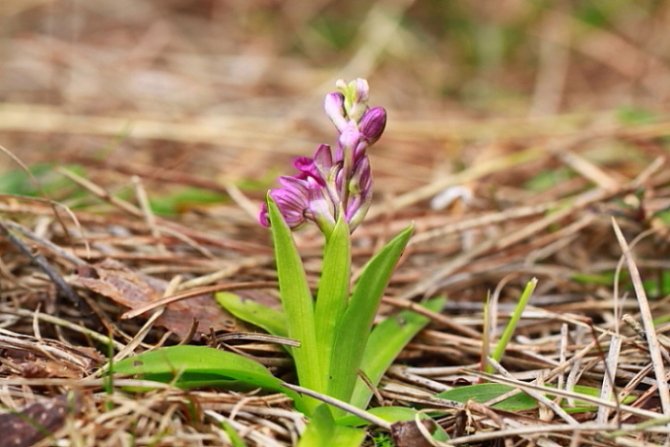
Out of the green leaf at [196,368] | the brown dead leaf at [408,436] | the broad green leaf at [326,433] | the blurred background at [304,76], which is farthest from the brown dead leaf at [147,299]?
the blurred background at [304,76]

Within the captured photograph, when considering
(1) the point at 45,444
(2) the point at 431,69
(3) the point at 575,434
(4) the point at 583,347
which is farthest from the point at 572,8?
(1) the point at 45,444

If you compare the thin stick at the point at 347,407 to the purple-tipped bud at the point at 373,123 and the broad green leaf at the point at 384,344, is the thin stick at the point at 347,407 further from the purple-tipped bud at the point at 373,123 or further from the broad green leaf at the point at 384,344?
the purple-tipped bud at the point at 373,123

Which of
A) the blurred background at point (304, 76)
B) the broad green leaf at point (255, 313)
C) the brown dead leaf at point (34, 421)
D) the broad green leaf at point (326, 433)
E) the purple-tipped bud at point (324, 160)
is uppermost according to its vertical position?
the blurred background at point (304, 76)

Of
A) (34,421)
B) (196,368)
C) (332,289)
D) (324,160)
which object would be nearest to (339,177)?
(324,160)

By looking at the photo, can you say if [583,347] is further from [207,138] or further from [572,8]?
[572,8]

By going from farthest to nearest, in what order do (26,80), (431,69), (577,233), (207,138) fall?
(431,69)
(26,80)
(207,138)
(577,233)

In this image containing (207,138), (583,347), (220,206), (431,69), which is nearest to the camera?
(583,347)

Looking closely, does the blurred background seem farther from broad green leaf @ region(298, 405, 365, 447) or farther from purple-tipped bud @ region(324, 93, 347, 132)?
broad green leaf @ region(298, 405, 365, 447)

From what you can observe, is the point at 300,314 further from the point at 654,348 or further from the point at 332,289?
the point at 654,348
